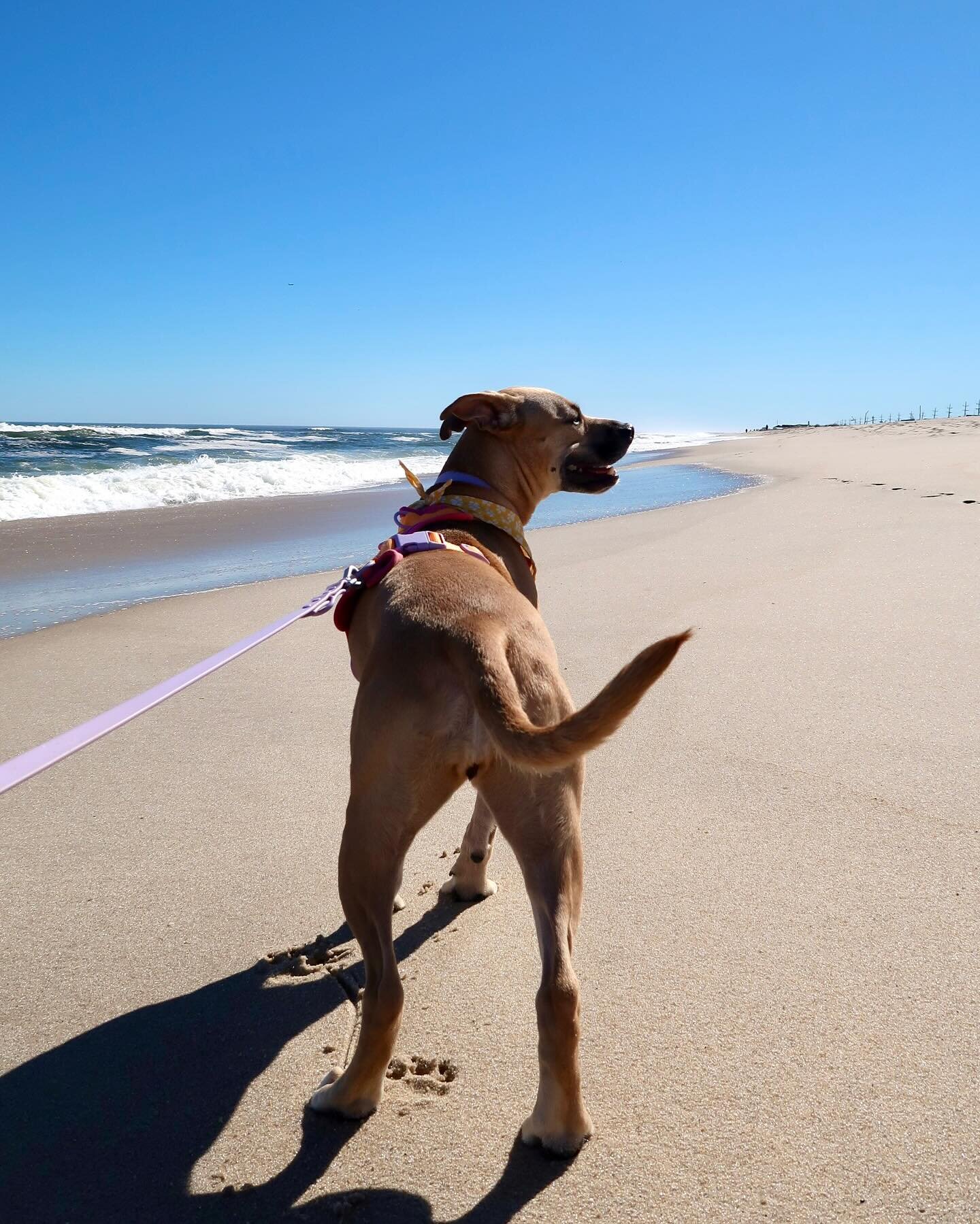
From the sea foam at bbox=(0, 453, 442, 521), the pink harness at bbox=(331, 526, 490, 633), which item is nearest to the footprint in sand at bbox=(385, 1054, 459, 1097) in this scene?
the pink harness at bbox=(331, 526, 490, 633)

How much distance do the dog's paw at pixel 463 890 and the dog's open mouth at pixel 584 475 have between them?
66.7 inches

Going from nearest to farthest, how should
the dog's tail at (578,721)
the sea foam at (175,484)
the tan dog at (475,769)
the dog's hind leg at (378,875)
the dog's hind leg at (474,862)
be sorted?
the dog's tail at (578,721) < the tan dog at (475,769) < the dog's hind leg at (378,875) < the dog's hind leg at (474,862) < the sea foam at (175,484)

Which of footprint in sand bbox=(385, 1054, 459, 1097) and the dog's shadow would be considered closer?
the dog's shadow

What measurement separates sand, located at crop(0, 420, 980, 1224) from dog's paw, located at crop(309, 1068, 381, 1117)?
1.2 inches

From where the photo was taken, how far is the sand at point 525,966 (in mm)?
1782

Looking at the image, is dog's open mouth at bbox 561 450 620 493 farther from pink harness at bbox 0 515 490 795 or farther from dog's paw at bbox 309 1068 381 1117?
dog's paw at bbox 309 1068 381 1117

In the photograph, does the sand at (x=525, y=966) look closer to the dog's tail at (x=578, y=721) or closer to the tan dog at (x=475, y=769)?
the tan dog at (x=475, y=769)

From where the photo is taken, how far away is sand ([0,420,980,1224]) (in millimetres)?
1782

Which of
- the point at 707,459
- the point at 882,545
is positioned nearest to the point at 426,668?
the point at 882,545

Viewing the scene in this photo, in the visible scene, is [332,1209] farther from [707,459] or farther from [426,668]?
[707,459]

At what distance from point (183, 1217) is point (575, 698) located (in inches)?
114

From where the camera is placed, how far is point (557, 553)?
8.48m

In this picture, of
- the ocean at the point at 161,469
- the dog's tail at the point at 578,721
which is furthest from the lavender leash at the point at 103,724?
the ocean at the point at 161,469

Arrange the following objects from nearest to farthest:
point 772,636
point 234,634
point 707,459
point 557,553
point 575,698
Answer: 1. point 575,698
2. point 772,636
3. point 234,634
4. point 557,553
5. point 707,459
